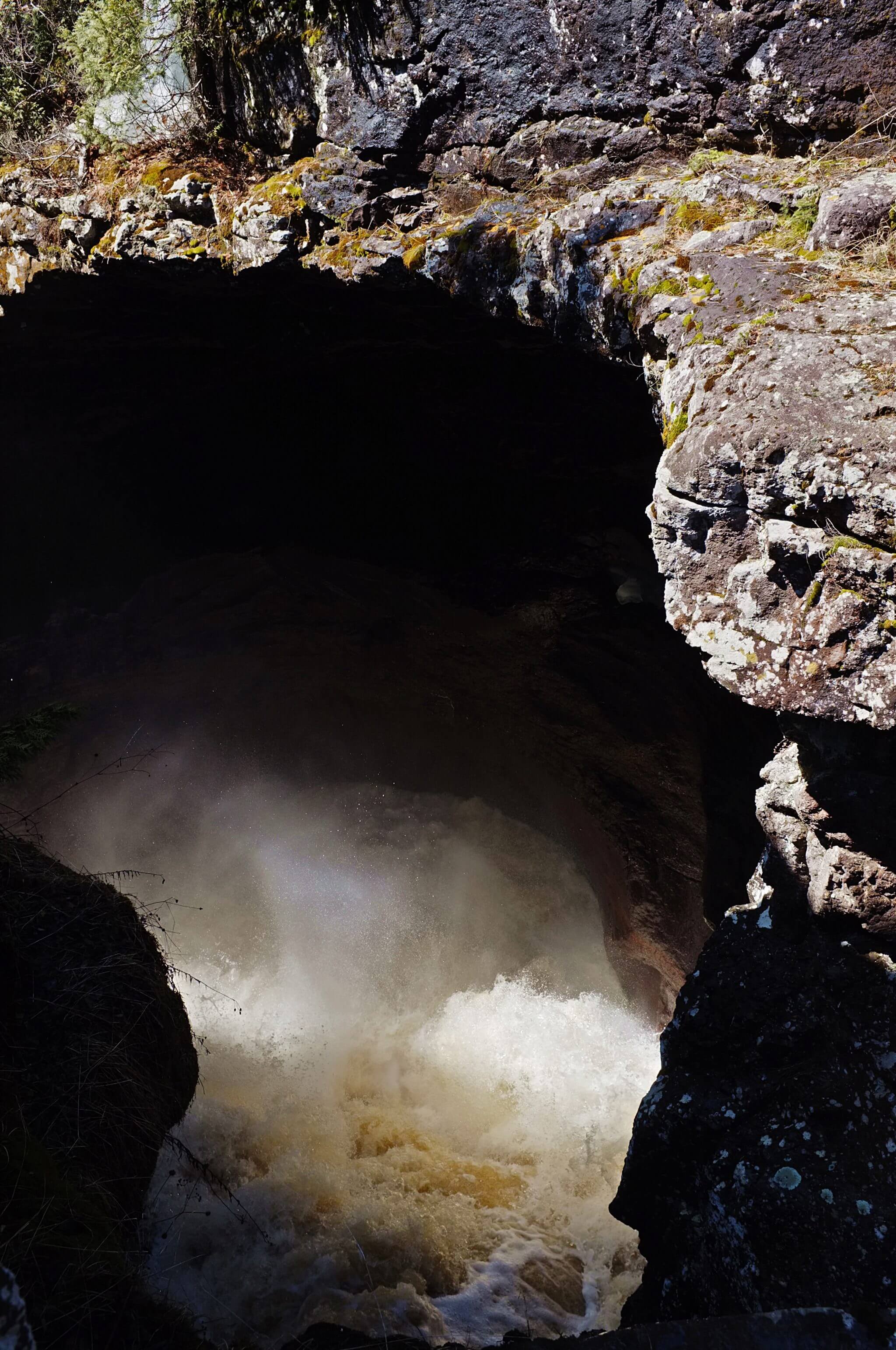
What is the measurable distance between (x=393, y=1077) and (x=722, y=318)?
4.80 meters

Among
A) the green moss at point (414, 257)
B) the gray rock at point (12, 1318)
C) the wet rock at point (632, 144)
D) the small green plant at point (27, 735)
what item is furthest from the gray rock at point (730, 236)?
the gray rock at point (12, 1318)

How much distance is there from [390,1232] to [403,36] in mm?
5363

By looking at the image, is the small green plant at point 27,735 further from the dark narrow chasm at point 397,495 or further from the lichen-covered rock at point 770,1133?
the lichen-covered rock at point 770,1133

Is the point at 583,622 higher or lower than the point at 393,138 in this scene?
lower

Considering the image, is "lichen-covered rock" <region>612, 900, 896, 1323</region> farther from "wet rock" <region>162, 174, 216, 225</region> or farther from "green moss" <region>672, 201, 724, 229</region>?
"wet rock" <region>162, 174, 216, 225</region>

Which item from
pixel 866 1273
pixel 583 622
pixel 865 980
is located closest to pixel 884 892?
pixel 865 980

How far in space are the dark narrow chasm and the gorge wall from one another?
325 mm

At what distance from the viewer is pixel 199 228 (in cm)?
344

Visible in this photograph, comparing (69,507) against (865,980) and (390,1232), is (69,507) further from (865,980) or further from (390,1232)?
(865,980)

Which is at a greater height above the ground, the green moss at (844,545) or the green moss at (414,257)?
the green moss at (414,257)

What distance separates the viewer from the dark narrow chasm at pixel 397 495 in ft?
12.4

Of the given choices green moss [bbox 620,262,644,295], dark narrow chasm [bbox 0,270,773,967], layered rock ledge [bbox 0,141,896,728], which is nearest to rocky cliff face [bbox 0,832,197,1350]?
layered rock ledge [bbox 0,141,896,728]

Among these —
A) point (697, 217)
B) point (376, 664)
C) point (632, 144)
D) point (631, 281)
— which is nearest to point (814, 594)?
point (631, 281)

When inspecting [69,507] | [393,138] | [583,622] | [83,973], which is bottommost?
[83,973]
